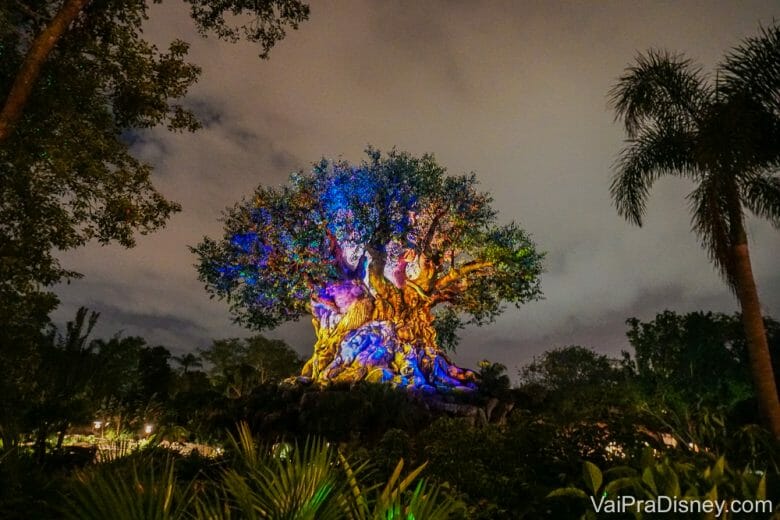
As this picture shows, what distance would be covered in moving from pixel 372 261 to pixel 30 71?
1694 centimetres

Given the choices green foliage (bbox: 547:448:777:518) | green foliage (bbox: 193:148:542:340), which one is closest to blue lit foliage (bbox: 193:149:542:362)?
green foliage (bbox: 193:148:542:340)

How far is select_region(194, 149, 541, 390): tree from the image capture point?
2186cm

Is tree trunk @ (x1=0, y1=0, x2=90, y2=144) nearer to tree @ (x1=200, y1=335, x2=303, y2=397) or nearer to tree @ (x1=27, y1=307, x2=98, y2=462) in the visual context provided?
tree @ (x1=27, y1=307, x2=98, y2=462)

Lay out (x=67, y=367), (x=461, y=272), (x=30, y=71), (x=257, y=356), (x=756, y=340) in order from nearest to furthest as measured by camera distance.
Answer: (x=30, y=71)
(x=756, y=340)
(x=67, y=367)
(x=461, y=272)
(x=257, y=356)

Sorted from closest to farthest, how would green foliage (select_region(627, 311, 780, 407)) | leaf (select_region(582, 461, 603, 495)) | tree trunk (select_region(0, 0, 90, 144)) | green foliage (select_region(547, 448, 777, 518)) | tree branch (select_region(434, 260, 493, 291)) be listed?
green foliage (select_region(547, 448, 777, 518))
leaf (select_region(582, 461, 603, 495))
tree trunk (select_region(0, 0, 90, 144))
green foliage (select_region(627, 311, 780, 407))
tree branch (select_region(434, 260, 493, 291))

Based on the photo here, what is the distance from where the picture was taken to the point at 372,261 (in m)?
23.2

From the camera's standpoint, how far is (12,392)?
8.63m

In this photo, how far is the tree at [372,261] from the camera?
21859 mm

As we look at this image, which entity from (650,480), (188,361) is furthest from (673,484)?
(188,361)

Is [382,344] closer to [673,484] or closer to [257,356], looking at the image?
[673,484]

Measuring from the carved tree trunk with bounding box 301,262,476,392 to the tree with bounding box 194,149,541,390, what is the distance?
2.3 inches

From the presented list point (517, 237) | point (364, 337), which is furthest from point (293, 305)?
point (517, 237)

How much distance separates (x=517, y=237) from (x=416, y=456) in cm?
1902

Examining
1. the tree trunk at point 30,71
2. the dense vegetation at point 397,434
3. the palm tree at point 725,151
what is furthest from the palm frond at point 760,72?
the tree trunk at point 30,71
